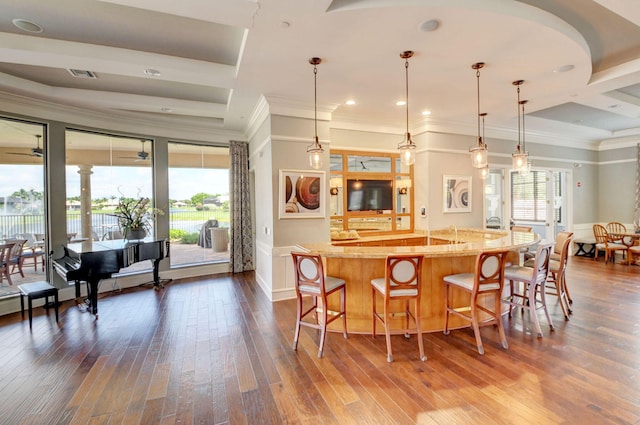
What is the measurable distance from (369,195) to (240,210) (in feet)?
9.17

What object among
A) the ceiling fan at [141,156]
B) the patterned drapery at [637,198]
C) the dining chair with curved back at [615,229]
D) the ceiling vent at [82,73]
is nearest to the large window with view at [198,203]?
the ceiling fan at [141,156]

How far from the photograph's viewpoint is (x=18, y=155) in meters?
4.52

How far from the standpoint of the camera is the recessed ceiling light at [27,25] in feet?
9.52

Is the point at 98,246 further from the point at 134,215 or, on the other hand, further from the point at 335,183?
the point at 335,183

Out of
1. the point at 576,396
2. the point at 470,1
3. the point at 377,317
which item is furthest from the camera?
the point at 377,317

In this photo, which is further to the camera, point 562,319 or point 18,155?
point 18,155

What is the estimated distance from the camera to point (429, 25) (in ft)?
9.22

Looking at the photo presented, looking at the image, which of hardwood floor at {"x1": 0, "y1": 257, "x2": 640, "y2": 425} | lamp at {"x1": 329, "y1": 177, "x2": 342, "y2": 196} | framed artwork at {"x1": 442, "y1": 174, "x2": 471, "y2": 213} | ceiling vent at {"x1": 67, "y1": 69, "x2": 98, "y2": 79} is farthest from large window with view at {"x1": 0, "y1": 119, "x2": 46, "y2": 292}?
framed artwork at {"x1": 442, "y1": 174, "x2": 471, "y2": 213}

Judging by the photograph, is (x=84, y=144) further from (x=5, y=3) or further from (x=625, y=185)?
(x=625, y=185)

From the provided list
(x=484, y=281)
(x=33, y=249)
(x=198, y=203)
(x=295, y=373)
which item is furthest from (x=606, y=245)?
(x=33, y=249)

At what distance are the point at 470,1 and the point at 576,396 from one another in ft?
10.8

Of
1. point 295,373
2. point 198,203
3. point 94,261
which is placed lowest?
point 295,373

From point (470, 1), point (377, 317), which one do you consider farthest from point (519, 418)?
point (470, 1)

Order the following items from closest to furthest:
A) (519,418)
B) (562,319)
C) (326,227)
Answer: (519,418) < (562,319) < (326,227)
